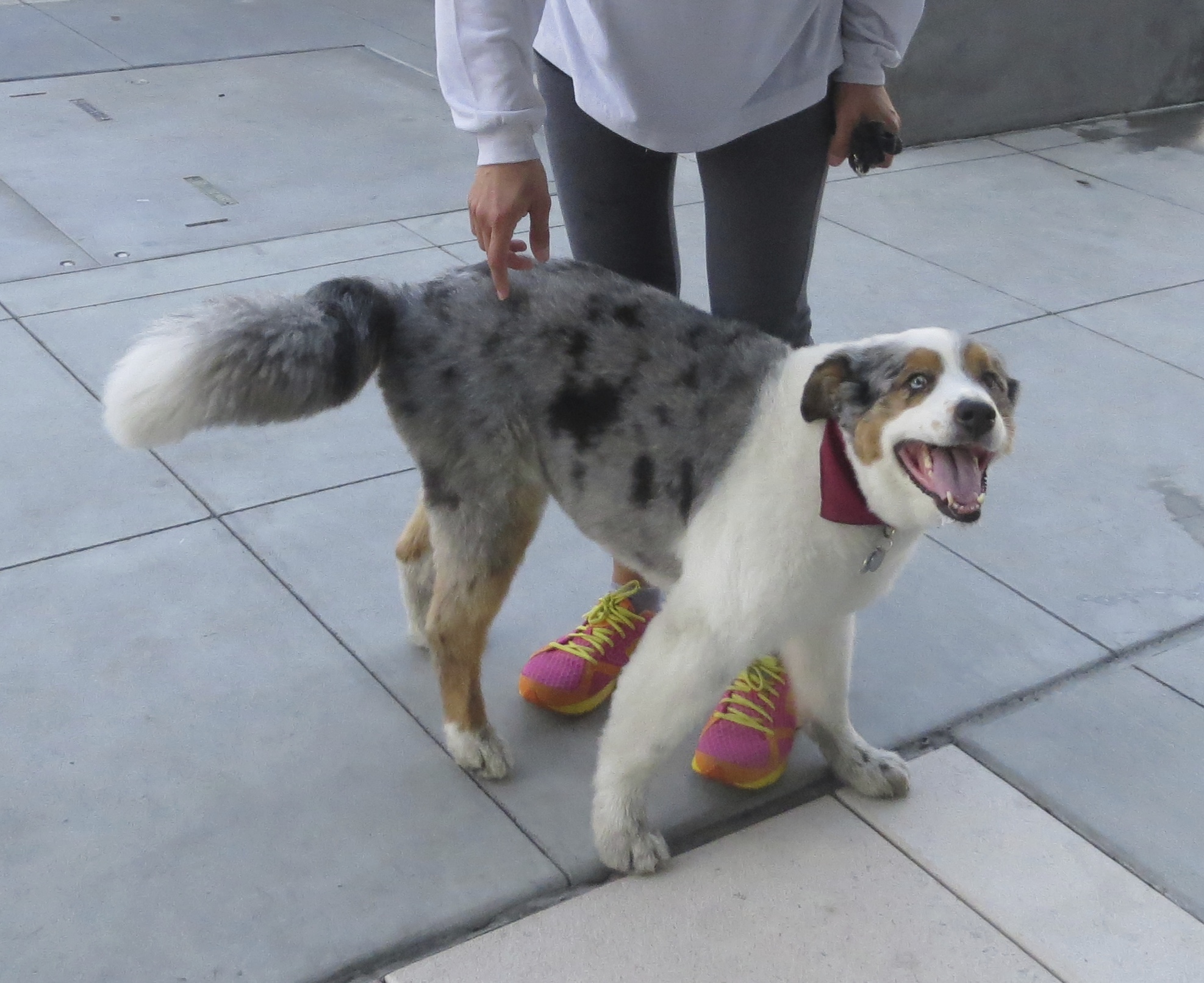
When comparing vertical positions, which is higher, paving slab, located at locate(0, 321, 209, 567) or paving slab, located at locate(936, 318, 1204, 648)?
paving slab, located at locate(0, 321, 209, 567)

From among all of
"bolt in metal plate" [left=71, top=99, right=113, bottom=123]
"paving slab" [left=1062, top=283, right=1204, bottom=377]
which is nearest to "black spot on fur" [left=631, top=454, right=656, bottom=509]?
"paving slab" [left=1062, top=283, right=1204, bottom=377]

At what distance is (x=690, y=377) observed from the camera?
2.48 metres

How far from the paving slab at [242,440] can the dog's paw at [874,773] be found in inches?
59.4

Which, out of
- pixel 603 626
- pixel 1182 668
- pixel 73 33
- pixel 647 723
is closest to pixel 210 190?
pixel 73 33

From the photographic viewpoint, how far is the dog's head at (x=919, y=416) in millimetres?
2115

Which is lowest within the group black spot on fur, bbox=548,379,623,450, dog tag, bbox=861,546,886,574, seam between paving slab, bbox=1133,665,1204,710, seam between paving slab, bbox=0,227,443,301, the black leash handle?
seam between paving slab, bbox=1133,665,1204,710

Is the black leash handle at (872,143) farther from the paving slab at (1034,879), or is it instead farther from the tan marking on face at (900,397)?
the paving slab at (1034,879)

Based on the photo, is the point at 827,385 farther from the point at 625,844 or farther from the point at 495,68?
the point at 625,844

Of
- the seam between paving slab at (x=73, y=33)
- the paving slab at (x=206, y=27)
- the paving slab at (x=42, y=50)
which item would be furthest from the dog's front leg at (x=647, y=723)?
the paving slab at (x=206, y=27)

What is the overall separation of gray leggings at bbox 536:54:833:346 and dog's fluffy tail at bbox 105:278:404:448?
22.3 inches

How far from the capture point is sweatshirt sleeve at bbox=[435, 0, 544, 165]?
7.89 feet

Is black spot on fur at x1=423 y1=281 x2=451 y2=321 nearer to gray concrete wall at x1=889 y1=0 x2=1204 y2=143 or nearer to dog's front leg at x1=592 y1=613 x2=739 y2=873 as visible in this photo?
dog's front leg at x1=592 y1=613 x2=739 y2=873

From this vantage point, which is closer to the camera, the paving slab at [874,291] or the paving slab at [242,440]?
the paving slab at [242,440]

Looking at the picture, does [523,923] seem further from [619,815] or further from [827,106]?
[827,106]
